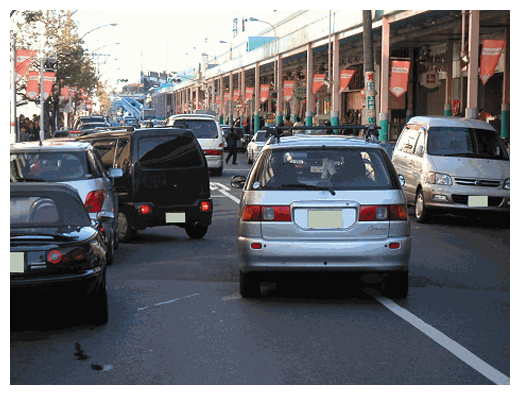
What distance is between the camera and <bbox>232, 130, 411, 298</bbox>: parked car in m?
7.98

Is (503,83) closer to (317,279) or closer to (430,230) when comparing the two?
(430,230)

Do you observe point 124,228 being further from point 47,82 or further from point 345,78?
point 47,82

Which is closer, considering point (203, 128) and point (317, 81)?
point (203, 128)

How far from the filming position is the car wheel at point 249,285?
8391mm

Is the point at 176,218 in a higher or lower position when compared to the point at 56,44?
lower

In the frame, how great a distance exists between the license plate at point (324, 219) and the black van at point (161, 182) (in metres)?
5.23

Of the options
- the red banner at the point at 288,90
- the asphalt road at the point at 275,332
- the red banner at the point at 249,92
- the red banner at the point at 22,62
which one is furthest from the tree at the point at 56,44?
the asphalt road at the point at 275,332

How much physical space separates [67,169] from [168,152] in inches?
98.8

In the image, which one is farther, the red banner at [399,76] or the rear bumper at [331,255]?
the red banner at [399,76]

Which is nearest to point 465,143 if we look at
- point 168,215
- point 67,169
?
point 168,215

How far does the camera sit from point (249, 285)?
845 cm

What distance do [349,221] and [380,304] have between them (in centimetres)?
90

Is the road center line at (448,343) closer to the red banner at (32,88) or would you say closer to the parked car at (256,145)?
the parked car at (256,145)

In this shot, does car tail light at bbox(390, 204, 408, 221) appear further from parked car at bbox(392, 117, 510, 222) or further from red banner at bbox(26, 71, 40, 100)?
red banner at bbox(26, 71, 40, 100)
